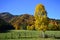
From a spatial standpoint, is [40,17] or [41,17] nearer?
[41,17]

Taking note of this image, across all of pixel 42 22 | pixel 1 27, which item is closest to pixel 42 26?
pixel 42 22

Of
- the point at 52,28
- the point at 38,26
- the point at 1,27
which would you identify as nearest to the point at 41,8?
the point at 38,26

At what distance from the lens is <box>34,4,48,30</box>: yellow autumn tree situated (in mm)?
48500

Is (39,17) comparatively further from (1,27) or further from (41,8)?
(1,27)

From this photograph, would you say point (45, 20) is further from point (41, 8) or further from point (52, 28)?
point (52, 28)

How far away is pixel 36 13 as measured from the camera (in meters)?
49.8

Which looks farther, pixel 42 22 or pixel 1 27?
pixel 1 27

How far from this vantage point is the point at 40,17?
160 feet

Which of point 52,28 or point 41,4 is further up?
point 41,4

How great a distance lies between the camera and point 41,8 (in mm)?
49906

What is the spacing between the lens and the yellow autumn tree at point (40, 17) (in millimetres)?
48500

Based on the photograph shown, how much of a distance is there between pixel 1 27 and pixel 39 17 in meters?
37.5

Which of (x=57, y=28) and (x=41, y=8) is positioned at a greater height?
(x=41, y=8)

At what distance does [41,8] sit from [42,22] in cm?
412
